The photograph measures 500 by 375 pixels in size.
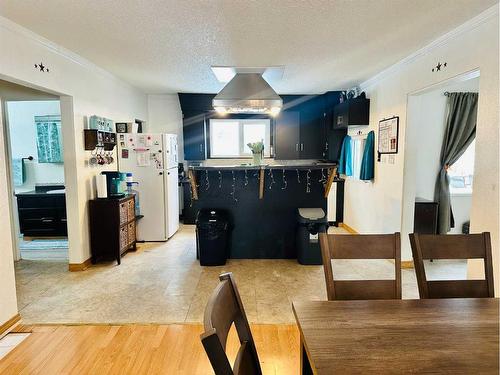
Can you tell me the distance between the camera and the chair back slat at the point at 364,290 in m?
1.61

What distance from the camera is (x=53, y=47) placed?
10.5 ft

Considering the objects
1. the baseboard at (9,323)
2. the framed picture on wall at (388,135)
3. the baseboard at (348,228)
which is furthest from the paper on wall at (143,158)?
the baseboard at (348,228)

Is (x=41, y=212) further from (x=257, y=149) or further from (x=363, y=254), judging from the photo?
(x=363, y=254)

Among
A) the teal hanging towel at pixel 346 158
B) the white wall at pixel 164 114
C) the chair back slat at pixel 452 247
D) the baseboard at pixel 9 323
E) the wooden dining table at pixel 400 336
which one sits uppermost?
the white wall at pixel 164 114

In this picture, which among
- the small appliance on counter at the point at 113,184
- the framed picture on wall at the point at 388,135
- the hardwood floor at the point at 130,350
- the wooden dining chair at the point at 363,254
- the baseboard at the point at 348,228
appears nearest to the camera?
the wooden dining chair at the point at 363,254

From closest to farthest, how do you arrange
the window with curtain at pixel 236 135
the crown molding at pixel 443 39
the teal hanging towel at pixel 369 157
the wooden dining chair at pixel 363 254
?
the wooden dining chair at pixel 363 254
the crown molding at pixel 443 39
the teal hanging towel at pixel 369 157
the window with curtain at pixel 236 135

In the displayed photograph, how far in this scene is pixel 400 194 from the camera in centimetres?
399

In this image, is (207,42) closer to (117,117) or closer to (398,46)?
(398,46)

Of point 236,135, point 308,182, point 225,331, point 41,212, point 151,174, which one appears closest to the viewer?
point 225,331

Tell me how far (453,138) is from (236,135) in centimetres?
380

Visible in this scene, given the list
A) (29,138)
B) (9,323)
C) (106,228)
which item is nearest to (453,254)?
(9,323)

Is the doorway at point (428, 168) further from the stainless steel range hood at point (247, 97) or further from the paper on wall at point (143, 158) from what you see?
the paper on wall at point (143, 158)

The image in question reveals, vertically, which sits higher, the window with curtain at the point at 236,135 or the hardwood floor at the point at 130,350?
the window with curtain at the point at 236,135

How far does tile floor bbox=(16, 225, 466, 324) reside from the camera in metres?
2.85
